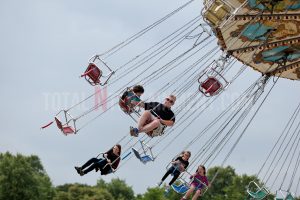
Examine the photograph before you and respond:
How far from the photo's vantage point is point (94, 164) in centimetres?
1541

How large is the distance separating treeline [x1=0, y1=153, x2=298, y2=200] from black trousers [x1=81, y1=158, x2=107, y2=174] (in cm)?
1953

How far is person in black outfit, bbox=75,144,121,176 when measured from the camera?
15438mm

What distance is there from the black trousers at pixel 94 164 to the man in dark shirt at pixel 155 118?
132 centimetres

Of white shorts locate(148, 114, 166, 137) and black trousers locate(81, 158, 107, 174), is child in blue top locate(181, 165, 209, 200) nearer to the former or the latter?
white shorts locate(148, 114, 166, 137)

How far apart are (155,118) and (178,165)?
1.30 meters

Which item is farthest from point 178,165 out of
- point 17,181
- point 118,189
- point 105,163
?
point 118,189

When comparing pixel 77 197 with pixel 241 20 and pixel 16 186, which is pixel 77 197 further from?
pixel 241 20

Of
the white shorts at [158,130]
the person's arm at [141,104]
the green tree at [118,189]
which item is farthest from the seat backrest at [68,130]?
the green tree at [118,189]

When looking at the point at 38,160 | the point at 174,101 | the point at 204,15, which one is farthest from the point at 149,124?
the point at 38,160

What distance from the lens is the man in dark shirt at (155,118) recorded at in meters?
14.6

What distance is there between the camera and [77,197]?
191 ft

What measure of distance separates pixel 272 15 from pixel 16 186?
3389cm

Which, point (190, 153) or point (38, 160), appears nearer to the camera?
point (190, 153)

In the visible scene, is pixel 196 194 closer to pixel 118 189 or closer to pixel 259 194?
pixel 259 194
